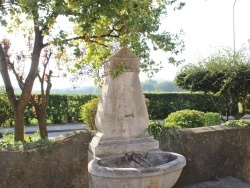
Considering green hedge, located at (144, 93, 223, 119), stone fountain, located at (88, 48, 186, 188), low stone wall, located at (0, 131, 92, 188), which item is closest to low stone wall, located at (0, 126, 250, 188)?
low stone wall, located at (0, 131, 92, 188)

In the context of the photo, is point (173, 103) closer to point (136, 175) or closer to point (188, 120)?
point (188, 120)

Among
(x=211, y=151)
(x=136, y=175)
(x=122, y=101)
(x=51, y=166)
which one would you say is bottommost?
(x=211, y=151)

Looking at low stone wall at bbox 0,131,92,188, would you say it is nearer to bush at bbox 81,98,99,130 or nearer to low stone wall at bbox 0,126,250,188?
low stone wall at bbox 0,126,250,188

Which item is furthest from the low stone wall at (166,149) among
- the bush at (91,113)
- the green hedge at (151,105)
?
the green hedge at (151,105)

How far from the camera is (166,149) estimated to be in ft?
15.9

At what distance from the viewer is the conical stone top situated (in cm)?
395

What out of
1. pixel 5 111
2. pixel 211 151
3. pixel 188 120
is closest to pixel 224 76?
pixel 188 120

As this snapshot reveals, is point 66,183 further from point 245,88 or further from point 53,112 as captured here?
point 53,112

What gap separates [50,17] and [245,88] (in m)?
9.09

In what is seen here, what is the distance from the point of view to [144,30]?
3.81m

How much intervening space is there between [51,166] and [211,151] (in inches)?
114

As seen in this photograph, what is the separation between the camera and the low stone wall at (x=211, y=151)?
5.00m

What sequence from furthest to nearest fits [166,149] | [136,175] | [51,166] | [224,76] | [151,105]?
[151,105] < [224,76] < [166,149] < [51,166] < [136,175]

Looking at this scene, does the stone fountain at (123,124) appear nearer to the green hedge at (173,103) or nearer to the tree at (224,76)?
the tree at (224,76)
